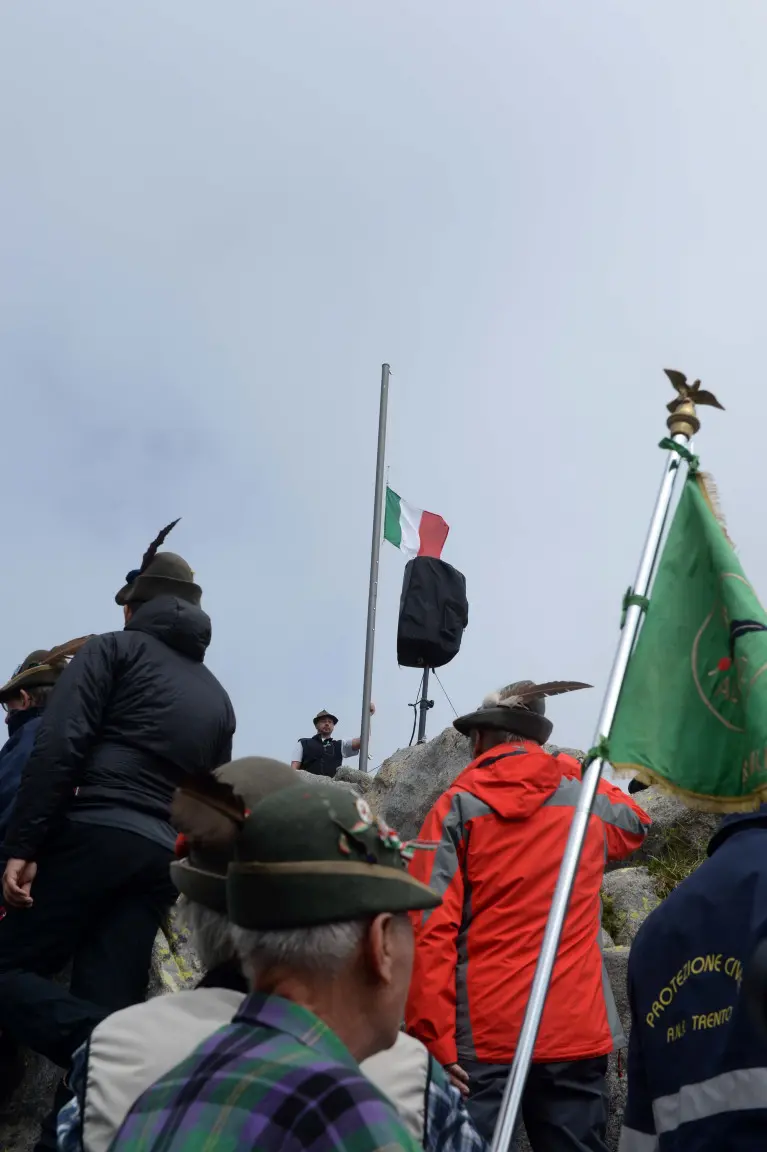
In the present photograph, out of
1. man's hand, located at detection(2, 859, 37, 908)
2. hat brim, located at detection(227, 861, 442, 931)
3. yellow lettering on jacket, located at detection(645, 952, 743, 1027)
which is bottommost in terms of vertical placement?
man's hand, located at detection(2, 859, 37, 908)

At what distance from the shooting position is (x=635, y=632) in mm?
3602

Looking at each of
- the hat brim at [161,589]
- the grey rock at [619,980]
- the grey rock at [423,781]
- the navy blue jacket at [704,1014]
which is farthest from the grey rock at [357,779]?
the navy blue jacket at [704,1014]

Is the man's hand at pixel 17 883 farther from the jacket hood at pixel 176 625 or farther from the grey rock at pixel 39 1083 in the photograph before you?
the jacket hood at pixel 176 625

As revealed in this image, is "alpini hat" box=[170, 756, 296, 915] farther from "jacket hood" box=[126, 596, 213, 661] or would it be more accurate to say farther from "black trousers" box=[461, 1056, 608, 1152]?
"jacket hood" box=[126, 596, 213, 661]

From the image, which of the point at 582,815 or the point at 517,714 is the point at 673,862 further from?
the point at 582,815

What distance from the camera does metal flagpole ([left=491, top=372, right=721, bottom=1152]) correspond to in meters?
2.66

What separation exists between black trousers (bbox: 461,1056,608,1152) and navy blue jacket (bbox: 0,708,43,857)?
81.4 inches

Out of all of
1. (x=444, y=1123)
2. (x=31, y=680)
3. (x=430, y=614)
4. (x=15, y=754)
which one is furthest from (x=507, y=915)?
(x=430, y=614)

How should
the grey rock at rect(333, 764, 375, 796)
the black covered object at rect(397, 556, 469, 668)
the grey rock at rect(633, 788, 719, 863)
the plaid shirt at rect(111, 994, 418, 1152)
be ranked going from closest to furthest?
1. the plaid shirt at rect(111, 994, 418, 1152)
2. the grey rock at rect(633, 788, 719, 863)
3. the grey rock at rect(333, 764, 375, 796)
4. the black covered object at rect(397, 556, 469, 668)

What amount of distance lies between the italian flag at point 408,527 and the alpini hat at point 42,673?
7.11 meters

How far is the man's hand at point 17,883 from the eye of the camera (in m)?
4.35

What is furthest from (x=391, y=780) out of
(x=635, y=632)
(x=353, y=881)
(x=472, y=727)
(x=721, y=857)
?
(x=353, y=881)

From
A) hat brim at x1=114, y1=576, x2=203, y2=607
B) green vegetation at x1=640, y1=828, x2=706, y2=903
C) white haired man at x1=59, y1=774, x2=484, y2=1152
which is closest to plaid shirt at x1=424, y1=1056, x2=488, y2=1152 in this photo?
white haired man at x1=59, y1=774, x2=484, y2=1152

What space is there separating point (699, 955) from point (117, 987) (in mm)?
2427
